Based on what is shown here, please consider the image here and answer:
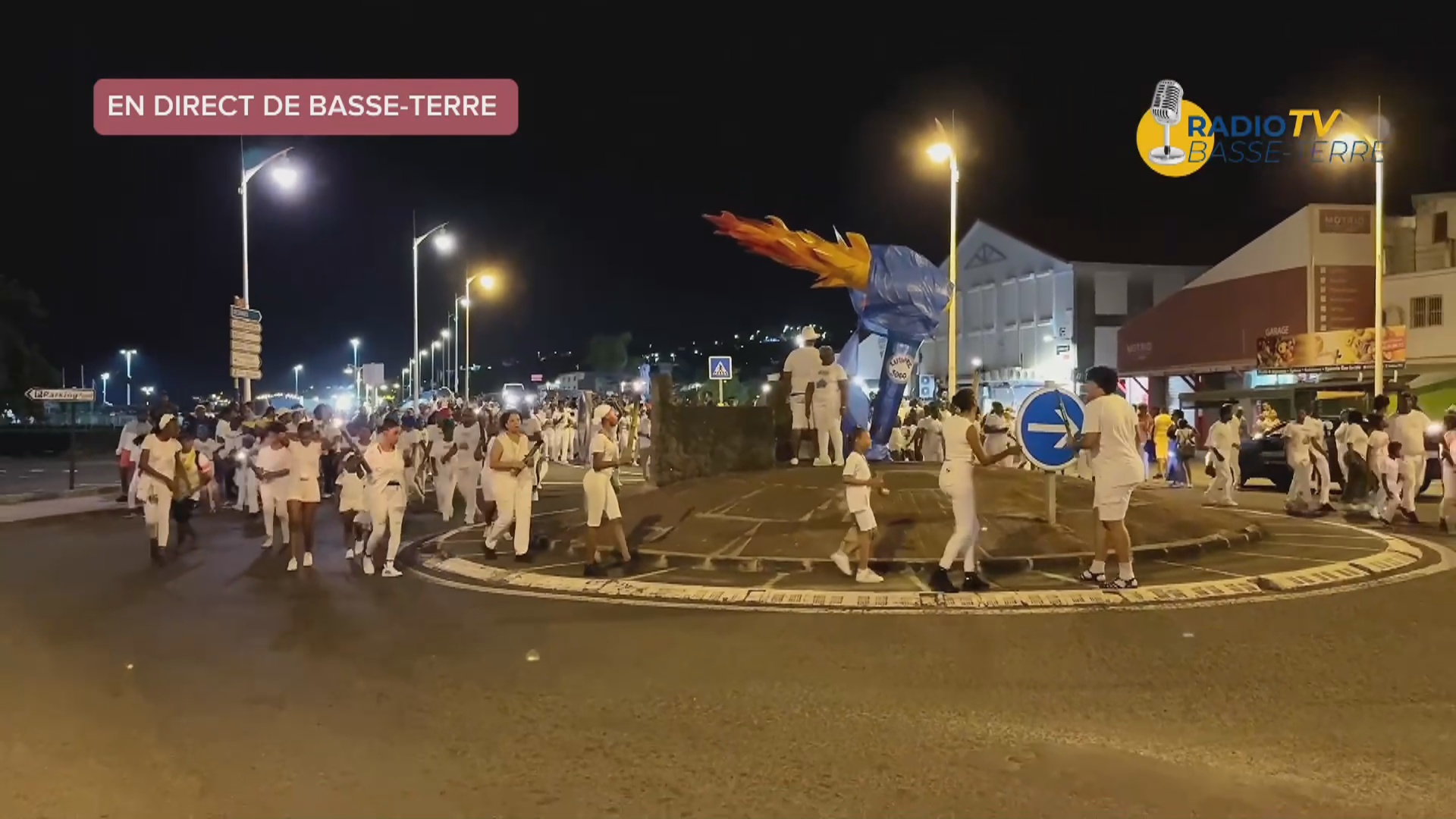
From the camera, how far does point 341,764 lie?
535 centimetres

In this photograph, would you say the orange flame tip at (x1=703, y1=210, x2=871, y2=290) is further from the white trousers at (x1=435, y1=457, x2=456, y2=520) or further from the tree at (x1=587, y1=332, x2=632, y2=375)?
the tree at (x1=587, y1=332, x2=632, y2=375)

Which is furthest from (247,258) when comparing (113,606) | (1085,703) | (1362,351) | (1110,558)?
(1362,351)

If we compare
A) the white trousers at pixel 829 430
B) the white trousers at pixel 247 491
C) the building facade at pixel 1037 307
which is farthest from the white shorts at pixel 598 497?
the building facade at pixel 1037 307

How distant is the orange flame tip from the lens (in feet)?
52.4

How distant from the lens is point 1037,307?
51969mm

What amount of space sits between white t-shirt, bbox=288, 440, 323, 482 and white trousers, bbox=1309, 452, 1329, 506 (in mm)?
13878

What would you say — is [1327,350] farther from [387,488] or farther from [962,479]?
[387,488]

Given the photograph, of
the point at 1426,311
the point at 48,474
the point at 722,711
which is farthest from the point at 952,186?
the point at 48,474

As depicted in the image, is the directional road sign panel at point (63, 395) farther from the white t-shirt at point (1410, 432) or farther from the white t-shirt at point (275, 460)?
the white t-shirt at point (1410, 432)

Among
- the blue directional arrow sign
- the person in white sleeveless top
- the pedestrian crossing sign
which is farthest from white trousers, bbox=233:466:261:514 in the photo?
the blue directional arrow sign

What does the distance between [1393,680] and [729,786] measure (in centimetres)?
429

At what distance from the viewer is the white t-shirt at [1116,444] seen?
30.7ft

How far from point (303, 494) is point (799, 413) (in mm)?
6487

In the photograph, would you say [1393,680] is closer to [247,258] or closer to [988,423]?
[988,423]
